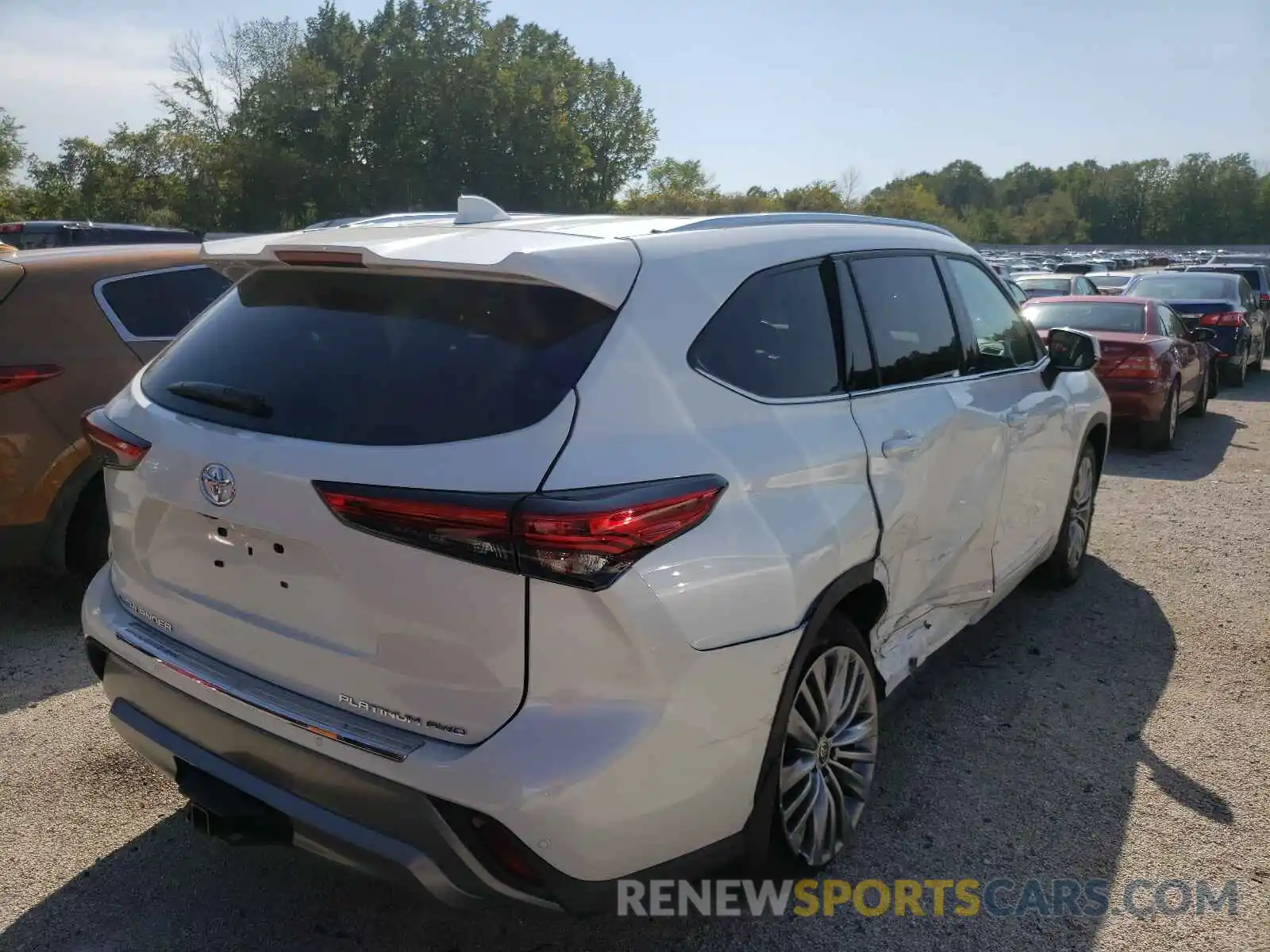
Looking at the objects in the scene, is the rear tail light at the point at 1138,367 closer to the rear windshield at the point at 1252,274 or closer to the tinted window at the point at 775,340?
the tinted window at the point at 775,340

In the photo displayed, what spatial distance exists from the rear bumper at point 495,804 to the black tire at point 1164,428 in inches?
340

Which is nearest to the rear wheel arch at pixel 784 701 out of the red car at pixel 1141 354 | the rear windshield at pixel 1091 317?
the red car at pixel 1141 354

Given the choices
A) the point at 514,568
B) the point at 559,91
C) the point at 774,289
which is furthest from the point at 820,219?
the point at 559,91

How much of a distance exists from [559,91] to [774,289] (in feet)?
205

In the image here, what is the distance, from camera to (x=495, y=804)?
6.66 ft

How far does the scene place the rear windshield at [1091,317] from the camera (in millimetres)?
10297

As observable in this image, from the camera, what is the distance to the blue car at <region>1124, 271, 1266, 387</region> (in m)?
14.3

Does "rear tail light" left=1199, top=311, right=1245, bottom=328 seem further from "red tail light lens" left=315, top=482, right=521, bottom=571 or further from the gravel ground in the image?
"red tail light lens" left=315, top=482, right=521, bottom=571

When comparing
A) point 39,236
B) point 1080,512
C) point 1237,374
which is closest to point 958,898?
point 1080,512

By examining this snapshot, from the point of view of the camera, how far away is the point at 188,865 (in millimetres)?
2971

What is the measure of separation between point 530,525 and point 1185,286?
1589cm

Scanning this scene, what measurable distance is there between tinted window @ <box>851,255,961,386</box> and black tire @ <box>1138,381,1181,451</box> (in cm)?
686

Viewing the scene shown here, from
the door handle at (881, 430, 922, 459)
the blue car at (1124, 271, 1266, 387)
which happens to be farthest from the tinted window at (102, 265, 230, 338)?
the blue car at (1124, 271, 1266, 387)

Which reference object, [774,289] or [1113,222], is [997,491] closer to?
[774,289]
